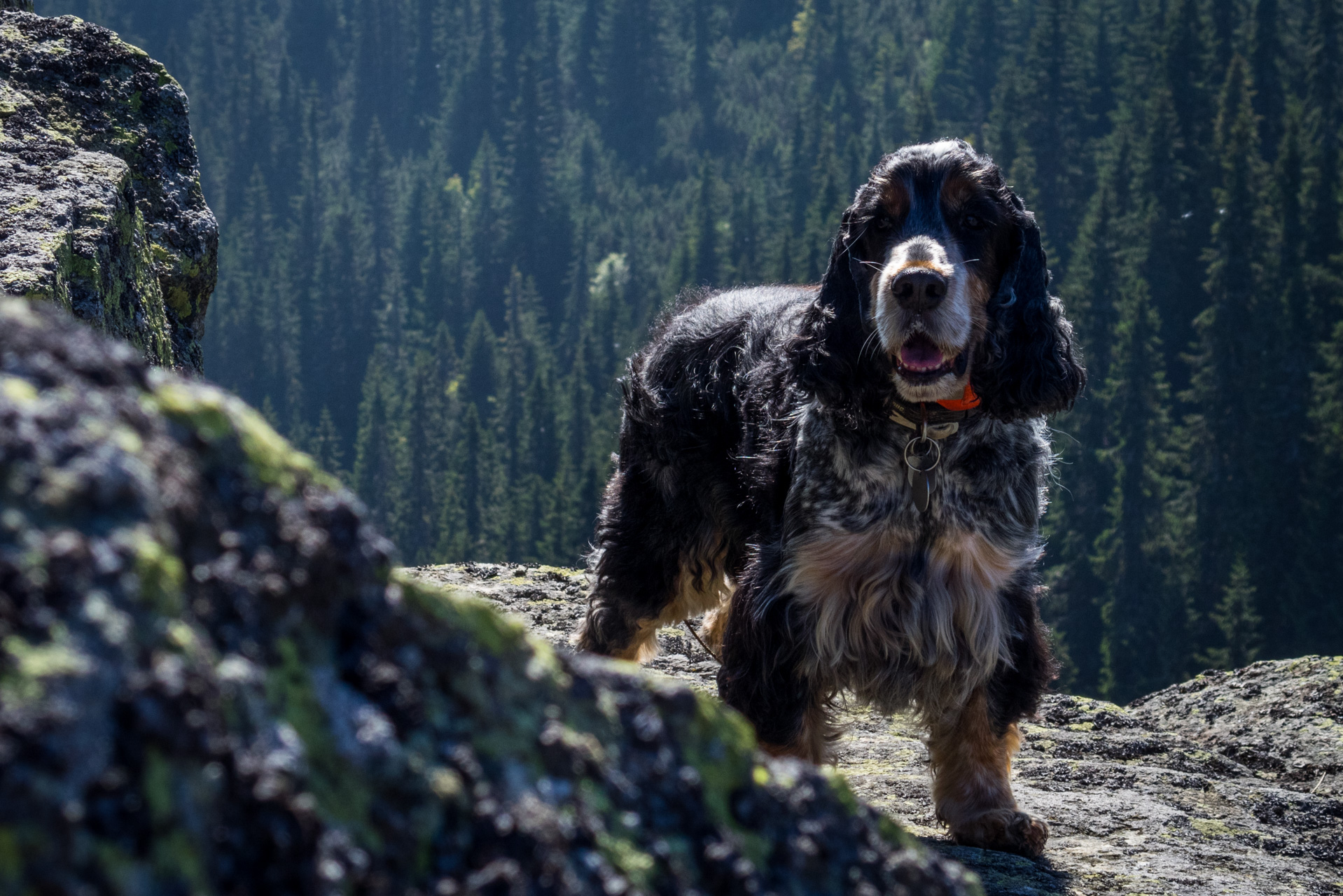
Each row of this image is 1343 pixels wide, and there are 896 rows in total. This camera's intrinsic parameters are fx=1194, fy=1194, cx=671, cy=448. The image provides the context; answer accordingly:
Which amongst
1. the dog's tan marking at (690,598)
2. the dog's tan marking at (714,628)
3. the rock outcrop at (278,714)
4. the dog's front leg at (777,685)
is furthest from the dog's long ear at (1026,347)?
the rock outcrop at (278,714)

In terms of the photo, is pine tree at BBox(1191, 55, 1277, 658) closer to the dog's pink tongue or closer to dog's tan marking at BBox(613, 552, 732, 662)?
dog's tan marking at BBox(613, 552, 732, 662)

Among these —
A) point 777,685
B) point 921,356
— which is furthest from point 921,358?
point 777,685

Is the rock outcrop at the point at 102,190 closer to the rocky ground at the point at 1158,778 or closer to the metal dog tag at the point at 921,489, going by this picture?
the rocky ground at the point at 1158,778

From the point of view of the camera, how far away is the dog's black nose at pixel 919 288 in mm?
3678

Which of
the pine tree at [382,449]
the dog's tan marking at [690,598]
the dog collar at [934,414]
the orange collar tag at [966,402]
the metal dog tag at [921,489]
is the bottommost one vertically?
the pine tree at [382,449]

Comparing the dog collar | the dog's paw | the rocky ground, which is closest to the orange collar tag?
the dog collar

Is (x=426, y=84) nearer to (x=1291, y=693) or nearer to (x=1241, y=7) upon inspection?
(x=1241, y=7)

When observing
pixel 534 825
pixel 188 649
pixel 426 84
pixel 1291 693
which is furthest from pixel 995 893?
pixel 426 84

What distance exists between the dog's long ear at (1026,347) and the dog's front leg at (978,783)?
101cm

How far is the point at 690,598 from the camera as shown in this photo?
18.0ft

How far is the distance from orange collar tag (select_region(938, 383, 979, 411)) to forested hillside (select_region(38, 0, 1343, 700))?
73cm

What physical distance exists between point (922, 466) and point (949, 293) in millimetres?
565

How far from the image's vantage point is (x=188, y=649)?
1115 millimetres

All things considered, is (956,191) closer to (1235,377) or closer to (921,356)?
(921,356)
